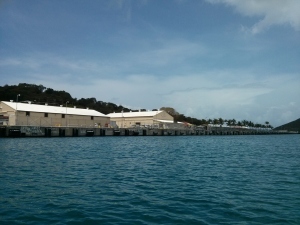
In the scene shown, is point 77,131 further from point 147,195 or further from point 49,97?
point 49,97

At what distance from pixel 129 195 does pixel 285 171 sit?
11.9 metres

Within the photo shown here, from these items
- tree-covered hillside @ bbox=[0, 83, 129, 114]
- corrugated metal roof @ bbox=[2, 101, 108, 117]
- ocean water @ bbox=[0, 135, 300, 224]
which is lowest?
ocean water @ bbox=[0, 135, 300, 224]

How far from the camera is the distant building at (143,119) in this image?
357 ft

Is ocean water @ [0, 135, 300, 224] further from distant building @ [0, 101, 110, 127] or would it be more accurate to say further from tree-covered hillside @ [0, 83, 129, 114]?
tree-covered hillside @ [0, 83, 129, 114]

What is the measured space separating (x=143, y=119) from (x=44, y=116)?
134 ft

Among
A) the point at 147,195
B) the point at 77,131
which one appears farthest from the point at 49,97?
the point at 147,195

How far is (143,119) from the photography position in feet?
363

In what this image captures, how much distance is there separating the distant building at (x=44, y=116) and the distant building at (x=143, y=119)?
16.9m

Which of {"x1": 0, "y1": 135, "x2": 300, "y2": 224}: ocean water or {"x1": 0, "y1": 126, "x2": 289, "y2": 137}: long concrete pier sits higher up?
{"x1": 0, "y1": 126, "x2": 289, "y2": 137}: long concrete pier

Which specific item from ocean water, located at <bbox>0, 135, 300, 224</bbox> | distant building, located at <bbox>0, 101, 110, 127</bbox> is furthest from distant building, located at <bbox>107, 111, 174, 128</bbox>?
ocean water, located at <bbox>0, 135, 300, 224</bbox>

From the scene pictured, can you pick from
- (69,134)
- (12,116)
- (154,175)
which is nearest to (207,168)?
(154,175)

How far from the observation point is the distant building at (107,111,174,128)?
357 feet

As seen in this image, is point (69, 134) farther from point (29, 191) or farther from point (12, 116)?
point (29, 191)

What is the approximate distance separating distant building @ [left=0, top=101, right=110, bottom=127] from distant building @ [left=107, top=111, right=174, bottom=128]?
55.5 ft
